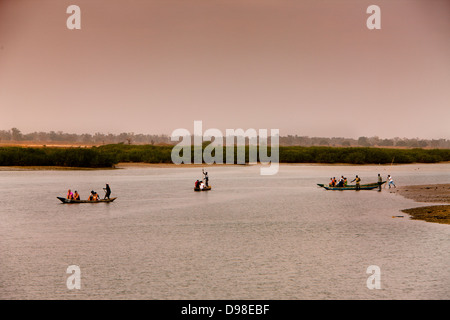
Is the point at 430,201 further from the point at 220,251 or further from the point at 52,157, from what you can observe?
the point at 52,157

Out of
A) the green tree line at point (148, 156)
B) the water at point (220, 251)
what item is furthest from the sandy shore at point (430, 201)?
the green tree line at point (148, 156)

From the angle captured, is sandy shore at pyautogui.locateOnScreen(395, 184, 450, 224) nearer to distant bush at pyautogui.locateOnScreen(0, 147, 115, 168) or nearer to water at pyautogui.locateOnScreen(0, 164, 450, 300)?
water at pyautogui.locateOnScreen(0, 164, 450, 300)

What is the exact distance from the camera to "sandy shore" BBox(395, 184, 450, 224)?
3306cm

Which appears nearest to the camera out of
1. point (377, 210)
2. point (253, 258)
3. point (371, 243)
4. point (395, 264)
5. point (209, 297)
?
point (209, 297)

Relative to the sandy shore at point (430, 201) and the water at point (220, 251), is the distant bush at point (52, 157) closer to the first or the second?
the water at point (220, 251)

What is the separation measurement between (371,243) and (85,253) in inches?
590

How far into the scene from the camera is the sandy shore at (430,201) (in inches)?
1302

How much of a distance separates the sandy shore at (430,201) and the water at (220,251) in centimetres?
184

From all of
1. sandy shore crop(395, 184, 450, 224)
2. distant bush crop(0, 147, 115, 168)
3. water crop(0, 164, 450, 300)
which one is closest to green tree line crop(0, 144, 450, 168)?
distant bush crop(0, 147, 115, 168)

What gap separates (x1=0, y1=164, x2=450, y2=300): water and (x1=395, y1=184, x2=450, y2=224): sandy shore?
72.6 inches
